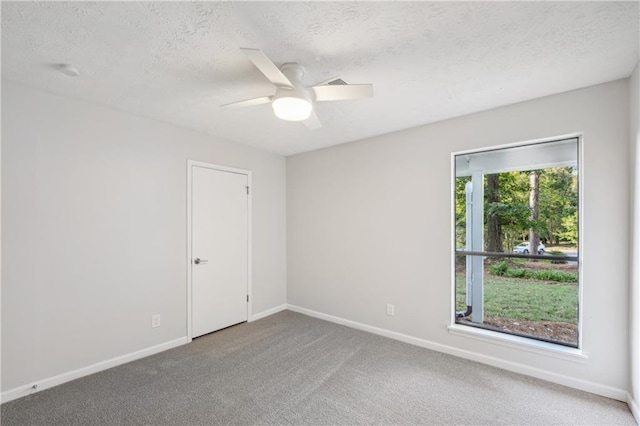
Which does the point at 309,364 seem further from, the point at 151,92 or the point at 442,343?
the point at 151,92

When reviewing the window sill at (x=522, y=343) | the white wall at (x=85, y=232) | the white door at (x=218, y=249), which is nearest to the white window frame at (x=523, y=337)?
the window sill at (x=522, y=343)

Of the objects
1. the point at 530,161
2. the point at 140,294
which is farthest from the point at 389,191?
the point at 140,294

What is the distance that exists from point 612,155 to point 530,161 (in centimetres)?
60

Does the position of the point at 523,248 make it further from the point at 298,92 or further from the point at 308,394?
the point at 298,92

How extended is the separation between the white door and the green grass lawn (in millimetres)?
2748

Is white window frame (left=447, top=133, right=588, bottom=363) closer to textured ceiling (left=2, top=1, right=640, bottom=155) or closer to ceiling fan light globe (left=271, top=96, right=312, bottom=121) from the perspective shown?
Answer: textured ceiling (left=2, top=1, right=640, bottom=155)

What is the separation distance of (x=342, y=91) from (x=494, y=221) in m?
2.21

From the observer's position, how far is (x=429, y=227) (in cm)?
311

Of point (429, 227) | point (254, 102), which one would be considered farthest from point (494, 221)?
point (254, 102)

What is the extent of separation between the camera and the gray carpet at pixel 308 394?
78.1 inches

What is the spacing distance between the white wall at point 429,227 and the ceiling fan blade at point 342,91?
1.63m

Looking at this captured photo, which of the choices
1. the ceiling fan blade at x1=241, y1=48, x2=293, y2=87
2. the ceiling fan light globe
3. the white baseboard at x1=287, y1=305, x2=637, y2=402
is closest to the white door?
the white baseboard at x1=287, y1=305, x2=637, y2=402

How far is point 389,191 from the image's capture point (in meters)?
3.42

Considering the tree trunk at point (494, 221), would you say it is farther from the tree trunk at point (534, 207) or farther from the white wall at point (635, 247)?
the white wall at point (635, 247)
